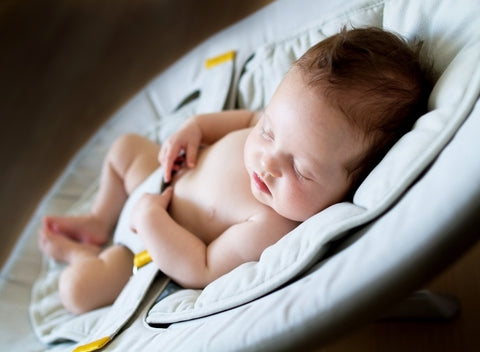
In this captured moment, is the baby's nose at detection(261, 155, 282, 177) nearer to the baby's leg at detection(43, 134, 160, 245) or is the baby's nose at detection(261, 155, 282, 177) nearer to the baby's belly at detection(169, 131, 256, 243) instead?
the baby's belly at detection(169, 131, 256, 243)

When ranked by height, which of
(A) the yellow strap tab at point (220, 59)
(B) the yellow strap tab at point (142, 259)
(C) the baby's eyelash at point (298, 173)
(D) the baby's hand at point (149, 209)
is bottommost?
(B) the yellow strap tab at point (142, 259)

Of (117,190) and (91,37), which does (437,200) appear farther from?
(91,37)

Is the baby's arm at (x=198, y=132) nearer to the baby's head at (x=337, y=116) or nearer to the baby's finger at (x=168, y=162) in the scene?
the baby's finger at (x=168, y=162)

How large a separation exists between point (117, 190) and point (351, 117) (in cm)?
57

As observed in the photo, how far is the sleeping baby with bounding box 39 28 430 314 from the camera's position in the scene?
0.61 m

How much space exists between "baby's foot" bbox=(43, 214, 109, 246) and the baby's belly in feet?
0.71

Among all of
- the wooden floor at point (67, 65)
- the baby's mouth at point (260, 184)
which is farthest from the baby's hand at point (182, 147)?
the wooden floor at point (67, 65)

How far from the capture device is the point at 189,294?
0.70 metres

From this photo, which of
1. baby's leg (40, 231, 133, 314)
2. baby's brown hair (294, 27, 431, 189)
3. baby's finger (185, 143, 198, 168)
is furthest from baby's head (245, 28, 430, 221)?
baby's leg (40, 231, 133, 314)

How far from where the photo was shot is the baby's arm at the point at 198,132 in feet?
2.90

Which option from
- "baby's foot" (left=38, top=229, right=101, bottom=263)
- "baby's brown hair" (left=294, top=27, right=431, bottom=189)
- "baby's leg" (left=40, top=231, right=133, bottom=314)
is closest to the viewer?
"baby's brown hair" (left=294, top=27, right=431, bottom=189)

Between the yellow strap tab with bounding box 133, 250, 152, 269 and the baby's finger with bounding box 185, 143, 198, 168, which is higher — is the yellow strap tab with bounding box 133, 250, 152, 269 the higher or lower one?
the lower one

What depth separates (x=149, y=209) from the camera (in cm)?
80

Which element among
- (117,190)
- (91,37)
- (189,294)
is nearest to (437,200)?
(189,294)
